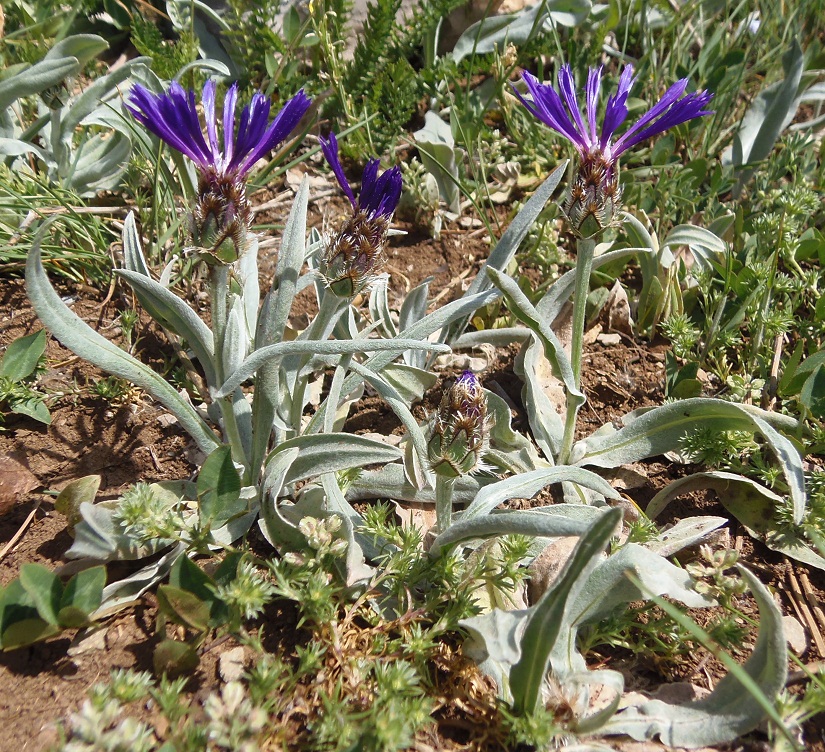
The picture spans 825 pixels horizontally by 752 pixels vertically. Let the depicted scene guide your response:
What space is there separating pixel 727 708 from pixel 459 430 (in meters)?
0.91

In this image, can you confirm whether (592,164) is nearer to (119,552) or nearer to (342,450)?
(342,450)

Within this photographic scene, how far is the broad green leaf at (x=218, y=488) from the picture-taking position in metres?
2.00

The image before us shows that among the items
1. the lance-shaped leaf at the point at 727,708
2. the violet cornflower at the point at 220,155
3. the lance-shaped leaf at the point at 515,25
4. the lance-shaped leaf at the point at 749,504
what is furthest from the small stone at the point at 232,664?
the lance-shaped leaf at the point at 515,25

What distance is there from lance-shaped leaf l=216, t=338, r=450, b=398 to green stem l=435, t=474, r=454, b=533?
362 millimetres

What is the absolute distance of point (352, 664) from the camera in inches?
71.3

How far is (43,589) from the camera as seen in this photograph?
1.86 meters

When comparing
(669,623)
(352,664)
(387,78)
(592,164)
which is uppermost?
(387,78)

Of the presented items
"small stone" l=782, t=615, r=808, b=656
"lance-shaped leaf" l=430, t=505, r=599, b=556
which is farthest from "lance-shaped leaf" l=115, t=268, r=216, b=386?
"small stone" l=782, t=615, r=808, b=656

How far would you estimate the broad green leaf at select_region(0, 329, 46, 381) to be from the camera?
2.42 metres

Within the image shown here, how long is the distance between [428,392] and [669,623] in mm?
1161

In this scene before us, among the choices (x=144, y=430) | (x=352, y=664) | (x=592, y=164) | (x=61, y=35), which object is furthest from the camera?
(x=61, y=35)

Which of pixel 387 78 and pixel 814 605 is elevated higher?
pixel 387 78

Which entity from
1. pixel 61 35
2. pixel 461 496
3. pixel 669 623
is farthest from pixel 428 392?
pixel 61 35

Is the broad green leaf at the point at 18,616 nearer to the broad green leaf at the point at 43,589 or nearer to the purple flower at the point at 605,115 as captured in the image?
the broad green leaf at the point at 43,589
